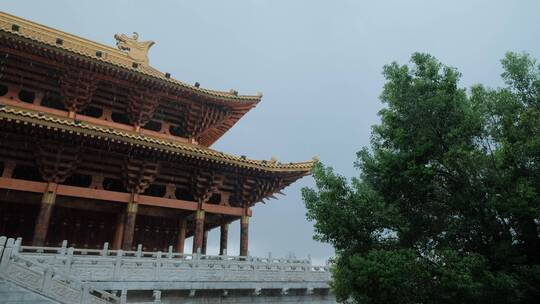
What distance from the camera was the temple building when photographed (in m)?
12.3

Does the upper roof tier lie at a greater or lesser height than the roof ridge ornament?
lesser

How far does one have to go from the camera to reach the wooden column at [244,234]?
51.8 ft

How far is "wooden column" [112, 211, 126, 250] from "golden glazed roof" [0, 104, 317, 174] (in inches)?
130

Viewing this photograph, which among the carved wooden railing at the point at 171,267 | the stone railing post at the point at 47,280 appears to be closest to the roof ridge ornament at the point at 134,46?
the carved wooden railing at the point at 171,267

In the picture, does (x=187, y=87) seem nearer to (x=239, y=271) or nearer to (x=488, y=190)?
(x=239, y=271)

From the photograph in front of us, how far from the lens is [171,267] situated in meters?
11.0

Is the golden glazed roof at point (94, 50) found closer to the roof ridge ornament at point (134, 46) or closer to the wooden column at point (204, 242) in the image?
the roof ridge ornament at point (134, 46)

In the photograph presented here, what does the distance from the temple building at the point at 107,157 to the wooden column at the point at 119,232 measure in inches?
2.4

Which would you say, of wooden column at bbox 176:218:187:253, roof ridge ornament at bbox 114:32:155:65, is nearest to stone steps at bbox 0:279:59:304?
wooden column at bbox 176:218:187:253

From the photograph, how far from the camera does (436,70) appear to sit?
852cm

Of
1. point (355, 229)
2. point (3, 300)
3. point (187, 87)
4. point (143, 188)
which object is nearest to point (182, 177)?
point (143, 188)

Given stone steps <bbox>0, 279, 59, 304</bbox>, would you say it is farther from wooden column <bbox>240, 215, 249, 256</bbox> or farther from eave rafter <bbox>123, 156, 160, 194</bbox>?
wooden column <bbox>240, 215, 249, 256</bbox>

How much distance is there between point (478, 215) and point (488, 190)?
0.58 m

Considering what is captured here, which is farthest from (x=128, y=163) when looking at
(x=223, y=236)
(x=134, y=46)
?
(x=134, y=46)
